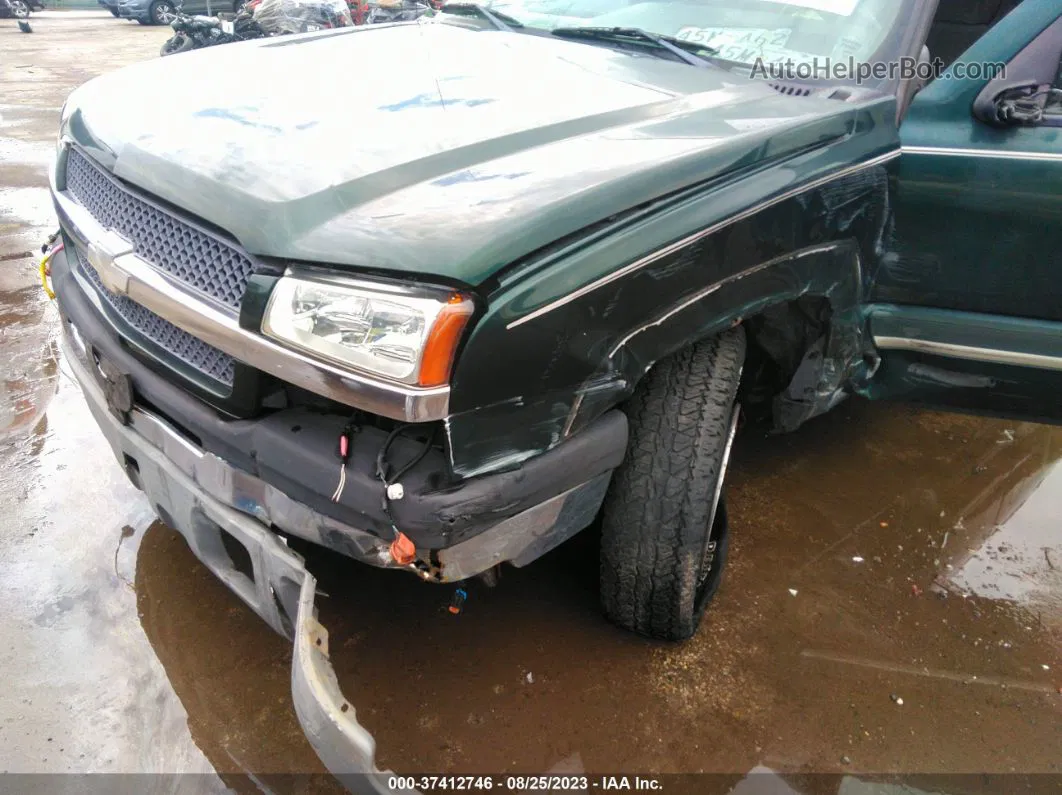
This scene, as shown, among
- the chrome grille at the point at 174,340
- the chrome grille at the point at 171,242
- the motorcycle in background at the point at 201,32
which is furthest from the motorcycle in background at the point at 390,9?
the chrome grille at the point at 174,340

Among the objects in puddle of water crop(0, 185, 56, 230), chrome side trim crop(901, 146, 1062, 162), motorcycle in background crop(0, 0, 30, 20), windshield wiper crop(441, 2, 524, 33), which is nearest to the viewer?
chrome side trim crop(901, 146, 1062, 162)

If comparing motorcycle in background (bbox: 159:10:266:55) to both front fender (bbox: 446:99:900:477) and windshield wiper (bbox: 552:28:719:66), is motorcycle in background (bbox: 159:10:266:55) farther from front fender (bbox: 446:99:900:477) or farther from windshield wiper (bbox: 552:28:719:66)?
front fender (bbox: 446:99:900:477)

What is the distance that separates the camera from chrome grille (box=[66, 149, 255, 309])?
151 centimetres

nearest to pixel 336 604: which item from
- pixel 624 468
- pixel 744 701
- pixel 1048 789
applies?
pixel 624 468

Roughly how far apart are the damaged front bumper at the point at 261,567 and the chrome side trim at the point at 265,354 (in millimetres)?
294

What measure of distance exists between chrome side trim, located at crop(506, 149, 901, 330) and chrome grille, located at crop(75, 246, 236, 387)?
2.12ft

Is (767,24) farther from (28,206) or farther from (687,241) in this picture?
(28,206)

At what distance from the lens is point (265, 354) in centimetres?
143

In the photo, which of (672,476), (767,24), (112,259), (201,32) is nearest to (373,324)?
(112,259)

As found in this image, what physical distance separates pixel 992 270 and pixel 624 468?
1.25 metres

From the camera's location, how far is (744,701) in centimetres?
209

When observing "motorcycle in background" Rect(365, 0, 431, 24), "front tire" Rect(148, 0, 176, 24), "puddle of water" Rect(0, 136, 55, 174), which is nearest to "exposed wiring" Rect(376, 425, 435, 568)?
"puddle of water" Rect(0, 136, 55, 174)

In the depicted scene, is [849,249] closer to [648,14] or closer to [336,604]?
[648,14]

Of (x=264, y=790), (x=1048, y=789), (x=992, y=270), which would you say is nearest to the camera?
(x=264, y=790)
